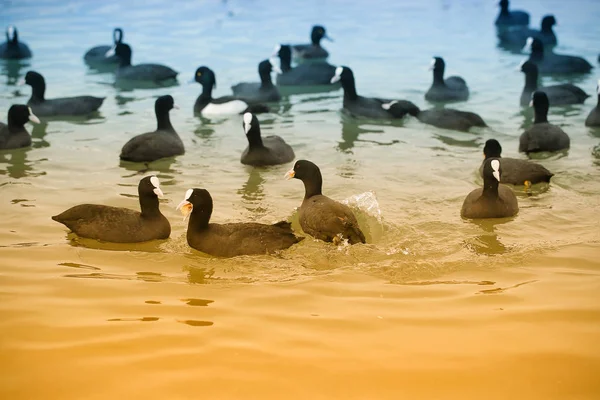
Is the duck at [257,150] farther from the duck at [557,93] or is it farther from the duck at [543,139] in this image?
the duck at [557,93]

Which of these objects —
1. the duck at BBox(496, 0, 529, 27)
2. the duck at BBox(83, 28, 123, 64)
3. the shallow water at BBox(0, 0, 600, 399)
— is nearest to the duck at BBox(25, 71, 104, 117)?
the shallow water at BBox(0, 0, 600, 399)

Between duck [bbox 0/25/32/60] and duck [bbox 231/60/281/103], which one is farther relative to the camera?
duck [bbox 0/25/32/60]

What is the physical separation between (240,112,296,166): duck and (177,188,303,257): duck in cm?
361

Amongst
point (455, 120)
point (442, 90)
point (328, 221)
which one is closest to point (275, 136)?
point (455, 120)

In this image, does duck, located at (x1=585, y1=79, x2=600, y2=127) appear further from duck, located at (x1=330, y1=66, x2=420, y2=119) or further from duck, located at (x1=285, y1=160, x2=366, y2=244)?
duck, located at (x1=285, y1=160, x2=366, y2=244)

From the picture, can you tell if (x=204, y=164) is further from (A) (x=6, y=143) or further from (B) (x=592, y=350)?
(B) (x=592, y=350)

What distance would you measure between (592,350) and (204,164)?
7.16m

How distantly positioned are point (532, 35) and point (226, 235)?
56.5 ft

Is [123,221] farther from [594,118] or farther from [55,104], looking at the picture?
[594,118]

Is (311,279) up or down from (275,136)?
down

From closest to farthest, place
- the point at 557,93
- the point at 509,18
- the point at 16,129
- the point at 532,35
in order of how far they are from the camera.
→ the point at 16,129, the point at 557,93, the point at 532,35, the point at 509,18

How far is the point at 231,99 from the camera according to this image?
14938 millimetres

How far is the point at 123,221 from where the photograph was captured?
26.7 feet

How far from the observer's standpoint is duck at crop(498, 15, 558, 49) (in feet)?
72.3
